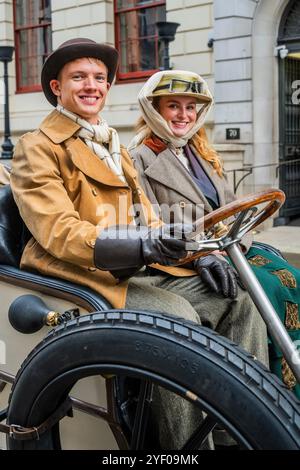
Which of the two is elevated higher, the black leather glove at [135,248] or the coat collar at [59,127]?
the coat collar at [59,127]

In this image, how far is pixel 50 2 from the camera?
14875 millimetres

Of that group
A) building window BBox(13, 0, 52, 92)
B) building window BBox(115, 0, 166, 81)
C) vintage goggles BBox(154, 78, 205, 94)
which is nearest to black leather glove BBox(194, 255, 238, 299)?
vintage goggles BBox(154, 78, 205, 94)

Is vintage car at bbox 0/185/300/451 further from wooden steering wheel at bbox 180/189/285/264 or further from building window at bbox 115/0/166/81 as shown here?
building window at bbox 115/0/166/81

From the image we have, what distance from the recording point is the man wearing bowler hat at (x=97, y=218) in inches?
81.8

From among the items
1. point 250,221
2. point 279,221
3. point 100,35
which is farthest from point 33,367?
point 100,35

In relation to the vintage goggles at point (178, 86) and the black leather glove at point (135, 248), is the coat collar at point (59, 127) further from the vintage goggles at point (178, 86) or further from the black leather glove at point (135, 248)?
the vintage goggles at point (178, 86)

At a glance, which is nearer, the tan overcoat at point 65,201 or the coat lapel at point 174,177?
the tan overcoat at point 65,201

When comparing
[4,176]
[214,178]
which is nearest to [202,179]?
[214,178]

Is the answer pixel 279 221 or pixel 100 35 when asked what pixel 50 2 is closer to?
pixel 100 35

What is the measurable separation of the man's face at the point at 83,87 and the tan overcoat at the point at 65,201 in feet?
0.22

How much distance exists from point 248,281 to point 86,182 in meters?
0.84

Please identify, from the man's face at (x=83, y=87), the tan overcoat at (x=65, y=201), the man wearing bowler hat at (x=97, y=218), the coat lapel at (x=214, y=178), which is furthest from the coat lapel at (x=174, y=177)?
the man's face at (x=83, y=87)

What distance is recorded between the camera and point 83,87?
8.16 ft

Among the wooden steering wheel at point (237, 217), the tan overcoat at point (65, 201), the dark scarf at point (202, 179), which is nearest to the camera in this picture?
the wooden steering wheel at point (237, 217)
